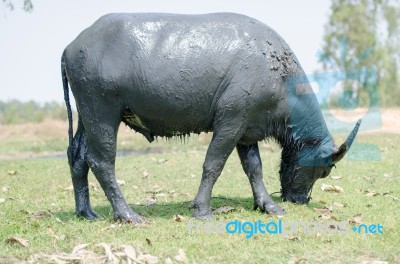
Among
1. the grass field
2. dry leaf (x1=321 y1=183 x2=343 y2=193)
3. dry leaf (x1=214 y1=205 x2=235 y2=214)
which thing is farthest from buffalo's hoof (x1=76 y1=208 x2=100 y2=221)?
dry leaf (x1=321 y1=183 x2=343 y2=193)

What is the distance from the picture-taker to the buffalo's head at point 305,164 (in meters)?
6.86

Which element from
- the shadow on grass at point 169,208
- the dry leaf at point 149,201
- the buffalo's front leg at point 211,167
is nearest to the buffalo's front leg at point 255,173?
the shadow on grass at point 169,208

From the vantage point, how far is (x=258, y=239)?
5422 mm

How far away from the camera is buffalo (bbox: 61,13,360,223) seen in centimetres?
614

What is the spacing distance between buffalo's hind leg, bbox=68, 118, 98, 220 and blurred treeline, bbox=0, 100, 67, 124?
2702cm

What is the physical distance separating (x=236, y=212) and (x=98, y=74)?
7.82 ft

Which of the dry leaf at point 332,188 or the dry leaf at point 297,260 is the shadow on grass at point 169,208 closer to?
the dry leaf at point 332,188

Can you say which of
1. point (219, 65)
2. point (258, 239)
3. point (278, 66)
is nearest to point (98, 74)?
point (219, 65)

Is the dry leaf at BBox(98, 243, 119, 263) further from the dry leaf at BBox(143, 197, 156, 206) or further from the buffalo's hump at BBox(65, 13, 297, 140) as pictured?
the dry leaf at BBox(143, 197, 156, 206)

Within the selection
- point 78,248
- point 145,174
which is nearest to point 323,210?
point 78,248

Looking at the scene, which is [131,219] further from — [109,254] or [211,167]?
[109,254]

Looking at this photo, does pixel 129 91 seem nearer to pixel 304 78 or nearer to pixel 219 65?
pixel 219 65

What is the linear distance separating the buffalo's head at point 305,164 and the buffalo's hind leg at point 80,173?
2.54 metres

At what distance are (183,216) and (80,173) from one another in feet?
4.62
